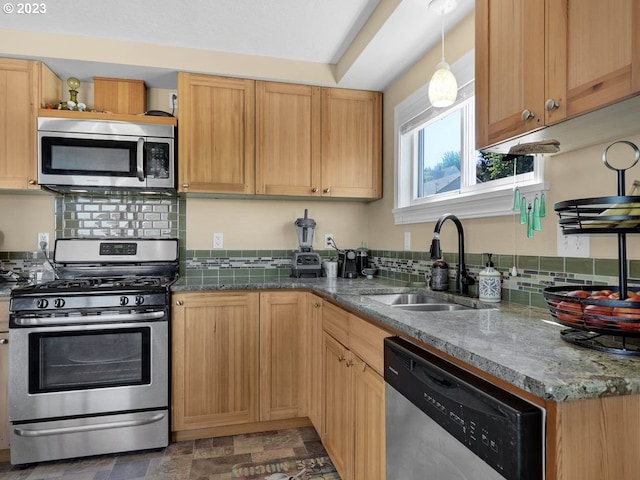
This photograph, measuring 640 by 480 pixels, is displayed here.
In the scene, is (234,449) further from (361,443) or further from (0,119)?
(0,119)

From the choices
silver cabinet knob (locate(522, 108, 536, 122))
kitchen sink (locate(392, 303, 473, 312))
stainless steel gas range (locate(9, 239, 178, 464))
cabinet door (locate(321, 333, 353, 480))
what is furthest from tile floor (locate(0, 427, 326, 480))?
silver cabinet knob (locate(522, 108, 536, 122))

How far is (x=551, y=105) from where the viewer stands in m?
1.06

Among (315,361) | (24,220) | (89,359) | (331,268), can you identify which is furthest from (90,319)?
(331,268)

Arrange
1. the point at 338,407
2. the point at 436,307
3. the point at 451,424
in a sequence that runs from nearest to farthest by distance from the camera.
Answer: the point at 451,424 → the point at 436,307 → the point at 338,407

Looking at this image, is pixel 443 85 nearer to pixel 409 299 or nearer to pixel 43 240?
pixel 409 299

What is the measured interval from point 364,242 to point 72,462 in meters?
2.32

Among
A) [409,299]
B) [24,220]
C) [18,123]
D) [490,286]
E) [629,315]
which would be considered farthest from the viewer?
[24,220]

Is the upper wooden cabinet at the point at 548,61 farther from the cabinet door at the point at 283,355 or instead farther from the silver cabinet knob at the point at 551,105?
the cabinet door at the point at 283,355

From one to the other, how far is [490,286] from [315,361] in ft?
3.93

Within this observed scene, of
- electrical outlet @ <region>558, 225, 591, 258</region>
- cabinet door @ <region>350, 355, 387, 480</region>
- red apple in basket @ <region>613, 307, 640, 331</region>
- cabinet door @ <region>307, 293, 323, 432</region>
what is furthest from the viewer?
cabinet door @ <region>307, 293, 323, 432</region>

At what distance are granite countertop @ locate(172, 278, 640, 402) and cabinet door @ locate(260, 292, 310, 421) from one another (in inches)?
37.9

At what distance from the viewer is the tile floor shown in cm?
201

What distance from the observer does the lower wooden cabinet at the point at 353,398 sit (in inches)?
56.6

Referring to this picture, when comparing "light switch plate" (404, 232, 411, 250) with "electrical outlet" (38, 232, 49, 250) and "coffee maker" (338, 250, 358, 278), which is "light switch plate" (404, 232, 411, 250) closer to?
"coffee maker" (338, 250, 358, 278)
